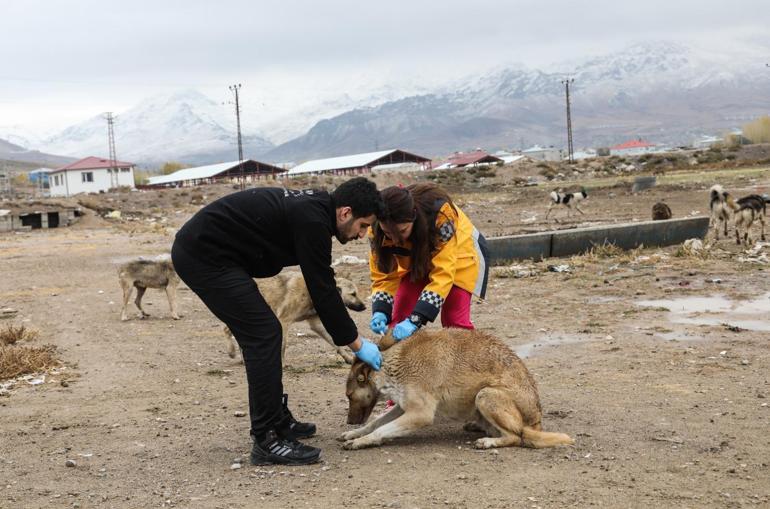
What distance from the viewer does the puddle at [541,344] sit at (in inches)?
391

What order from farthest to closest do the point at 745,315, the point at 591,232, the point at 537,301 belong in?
1. the point at 591,232
2. the point at 537,301
3. the point at 745,315

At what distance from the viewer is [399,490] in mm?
5414

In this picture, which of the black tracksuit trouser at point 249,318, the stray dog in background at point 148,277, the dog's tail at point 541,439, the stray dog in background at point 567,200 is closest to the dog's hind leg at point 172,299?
the stray dog in background at point 148,277

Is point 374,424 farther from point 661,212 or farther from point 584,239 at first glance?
point 661,212

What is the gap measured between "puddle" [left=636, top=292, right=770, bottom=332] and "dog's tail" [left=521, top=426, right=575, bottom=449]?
5257 millimetres

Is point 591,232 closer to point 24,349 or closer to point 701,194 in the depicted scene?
point 24,349

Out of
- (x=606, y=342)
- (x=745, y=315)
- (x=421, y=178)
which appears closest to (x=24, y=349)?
(x=606, y=342)

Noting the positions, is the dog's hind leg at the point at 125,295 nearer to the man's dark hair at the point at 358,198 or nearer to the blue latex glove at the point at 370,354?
the blue latex glove at the point at 370,354

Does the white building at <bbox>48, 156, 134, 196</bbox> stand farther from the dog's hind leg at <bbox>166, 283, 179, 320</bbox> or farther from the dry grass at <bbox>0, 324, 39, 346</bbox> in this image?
the dry grass at <bbox>0, 324, 39, 346</bbox>

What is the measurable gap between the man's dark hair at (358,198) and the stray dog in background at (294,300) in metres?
3.84

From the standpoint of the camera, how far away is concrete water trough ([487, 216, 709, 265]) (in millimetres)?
17172

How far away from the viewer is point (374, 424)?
6.54 m

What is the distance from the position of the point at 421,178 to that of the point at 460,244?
183 ft

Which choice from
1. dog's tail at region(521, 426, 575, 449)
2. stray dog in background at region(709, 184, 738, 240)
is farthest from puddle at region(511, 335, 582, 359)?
stray dog in background at region(709, 184, 738, 240)
